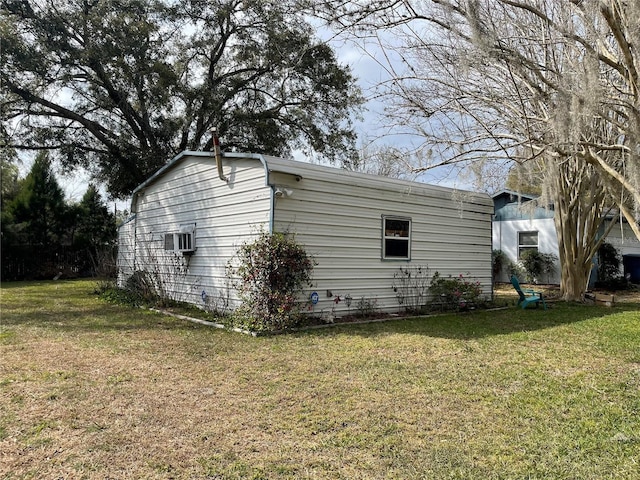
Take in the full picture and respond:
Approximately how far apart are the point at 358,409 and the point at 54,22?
15740 mm

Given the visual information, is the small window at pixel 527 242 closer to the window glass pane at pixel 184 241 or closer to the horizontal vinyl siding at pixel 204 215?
the horizontal vinyl siding at pixel 204 215

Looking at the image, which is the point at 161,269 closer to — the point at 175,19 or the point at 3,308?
the point at 3,308

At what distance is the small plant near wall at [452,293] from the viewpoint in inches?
368

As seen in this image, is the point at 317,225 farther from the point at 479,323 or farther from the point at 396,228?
the point at 479,323

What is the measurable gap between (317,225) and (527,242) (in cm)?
1186

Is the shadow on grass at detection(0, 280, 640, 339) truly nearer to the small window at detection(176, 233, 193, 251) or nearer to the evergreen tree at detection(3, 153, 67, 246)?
the small window at detection(176, 233, 193, 251)

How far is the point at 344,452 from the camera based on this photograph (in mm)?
2846

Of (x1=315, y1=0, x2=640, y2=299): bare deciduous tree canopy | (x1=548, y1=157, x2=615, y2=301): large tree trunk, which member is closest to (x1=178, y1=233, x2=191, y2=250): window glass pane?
(x1=315, y1=0, x2=640, y2=299): bare deciduous tree canopy

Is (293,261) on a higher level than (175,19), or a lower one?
lower

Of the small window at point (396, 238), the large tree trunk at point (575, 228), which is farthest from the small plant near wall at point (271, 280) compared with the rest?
the large tree trunk at point (575, 228)

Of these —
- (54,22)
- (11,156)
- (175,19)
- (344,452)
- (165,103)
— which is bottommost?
(344,452)

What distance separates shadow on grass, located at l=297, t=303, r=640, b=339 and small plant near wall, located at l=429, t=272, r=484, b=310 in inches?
15.4

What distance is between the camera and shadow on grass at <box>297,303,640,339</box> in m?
6.77

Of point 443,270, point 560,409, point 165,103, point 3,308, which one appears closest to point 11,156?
point 165,103
